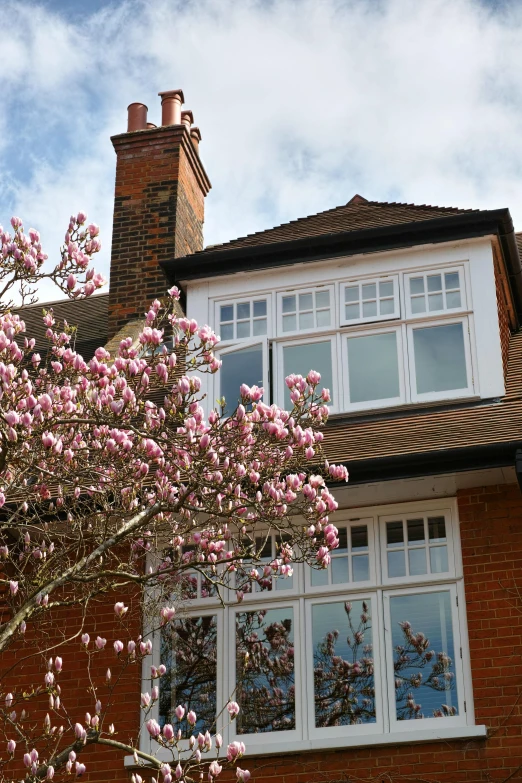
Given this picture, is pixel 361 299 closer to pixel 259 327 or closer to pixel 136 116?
pixel 259 327

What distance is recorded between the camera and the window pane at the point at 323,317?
40.2 feet

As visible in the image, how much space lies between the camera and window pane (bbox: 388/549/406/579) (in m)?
10.6

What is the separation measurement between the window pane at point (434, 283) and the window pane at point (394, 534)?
2552 mm

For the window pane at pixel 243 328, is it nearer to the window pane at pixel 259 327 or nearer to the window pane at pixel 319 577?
the window pane at pixel 259 327

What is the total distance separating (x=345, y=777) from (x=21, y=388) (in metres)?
4.18

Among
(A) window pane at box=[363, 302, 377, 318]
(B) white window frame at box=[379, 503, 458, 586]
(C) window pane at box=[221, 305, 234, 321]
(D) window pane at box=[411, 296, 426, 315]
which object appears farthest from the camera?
(C) window pane at box=[221, 305, 234, 321]

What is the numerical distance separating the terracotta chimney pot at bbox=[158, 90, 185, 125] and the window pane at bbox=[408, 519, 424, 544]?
24.2 feet

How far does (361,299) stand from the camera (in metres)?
12.2

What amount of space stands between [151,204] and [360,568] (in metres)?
6.49

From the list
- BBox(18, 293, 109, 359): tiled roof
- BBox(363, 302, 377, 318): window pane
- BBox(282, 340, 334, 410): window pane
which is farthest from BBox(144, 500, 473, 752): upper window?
BBox(18, 293, 109, 359): tiled roof

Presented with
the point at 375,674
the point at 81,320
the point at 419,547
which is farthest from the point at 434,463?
the point at 81,320

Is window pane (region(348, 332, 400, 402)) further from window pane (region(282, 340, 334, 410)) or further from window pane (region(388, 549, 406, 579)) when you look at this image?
window pane (region(388, 549, 406, 579))

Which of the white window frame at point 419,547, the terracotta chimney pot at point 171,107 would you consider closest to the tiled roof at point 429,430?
the white window frame at point 419,547

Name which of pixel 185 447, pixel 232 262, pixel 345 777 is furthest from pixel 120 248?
pixel 345 777
